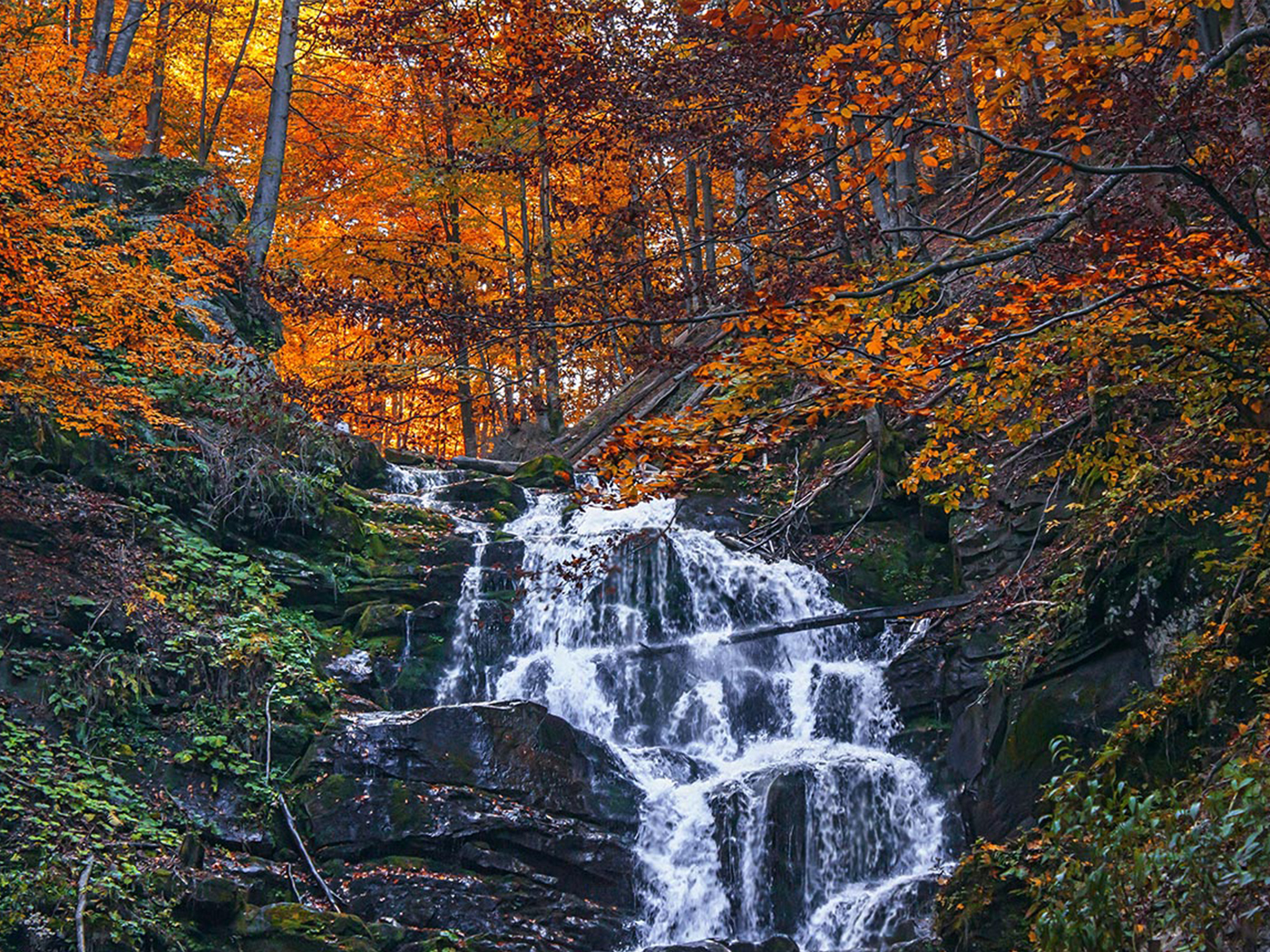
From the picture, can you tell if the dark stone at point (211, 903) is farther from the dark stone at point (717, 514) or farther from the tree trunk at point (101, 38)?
the tree trunk at point (101, 38)

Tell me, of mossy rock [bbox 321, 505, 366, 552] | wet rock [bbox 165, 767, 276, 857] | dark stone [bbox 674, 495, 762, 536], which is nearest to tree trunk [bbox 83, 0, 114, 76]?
mossy rock [bbox 321, 505, 366, 552]

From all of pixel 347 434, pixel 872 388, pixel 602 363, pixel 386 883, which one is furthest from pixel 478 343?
pixel 602 363

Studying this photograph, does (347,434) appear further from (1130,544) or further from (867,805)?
(1130,544)

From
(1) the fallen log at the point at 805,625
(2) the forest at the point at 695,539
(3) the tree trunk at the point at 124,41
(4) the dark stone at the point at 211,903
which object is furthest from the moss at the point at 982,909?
(3) the tree trunk at the point at 124,41

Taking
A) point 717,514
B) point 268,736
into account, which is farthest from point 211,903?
point 717,514

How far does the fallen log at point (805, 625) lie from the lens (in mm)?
11812

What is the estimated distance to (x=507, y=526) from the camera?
1538cm

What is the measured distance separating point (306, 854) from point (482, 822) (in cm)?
160

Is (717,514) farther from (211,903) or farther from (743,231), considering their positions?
(211,903)

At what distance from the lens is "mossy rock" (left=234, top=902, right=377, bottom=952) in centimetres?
786

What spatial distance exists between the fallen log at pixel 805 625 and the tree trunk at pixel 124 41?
11321 millimetres

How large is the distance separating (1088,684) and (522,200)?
14113 millimetres

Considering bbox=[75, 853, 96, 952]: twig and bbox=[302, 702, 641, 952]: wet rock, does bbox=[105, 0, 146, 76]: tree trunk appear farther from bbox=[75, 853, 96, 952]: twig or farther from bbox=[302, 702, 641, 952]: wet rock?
bbox=[75, 853, 96, 952]: twig

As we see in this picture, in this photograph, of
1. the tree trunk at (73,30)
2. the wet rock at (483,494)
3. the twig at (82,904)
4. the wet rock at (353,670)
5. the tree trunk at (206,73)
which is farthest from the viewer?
the tree trunk at (206,73)
